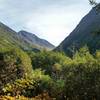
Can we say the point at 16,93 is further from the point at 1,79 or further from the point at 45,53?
the point at 45,53

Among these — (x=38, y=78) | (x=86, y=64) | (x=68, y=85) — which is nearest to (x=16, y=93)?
(x=68, y=85)

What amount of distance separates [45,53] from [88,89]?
4278 inches

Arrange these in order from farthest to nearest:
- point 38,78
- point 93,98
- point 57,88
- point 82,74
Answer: point 38,78 → point 57,88 → point 82,74 → point 93,98

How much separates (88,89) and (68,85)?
3.51 m

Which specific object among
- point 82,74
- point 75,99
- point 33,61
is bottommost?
point 75,99

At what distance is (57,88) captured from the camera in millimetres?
43156

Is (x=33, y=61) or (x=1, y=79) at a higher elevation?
(x=33, y=61)

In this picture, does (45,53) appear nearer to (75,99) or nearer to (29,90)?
(29,90)

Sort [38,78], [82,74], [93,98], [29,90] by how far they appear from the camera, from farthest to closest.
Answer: [38,78], [29,90], [82,74], [93,98]

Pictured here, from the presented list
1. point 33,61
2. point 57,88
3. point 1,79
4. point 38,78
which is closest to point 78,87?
Result: point 57,88

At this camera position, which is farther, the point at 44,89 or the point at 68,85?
the point at 44,89

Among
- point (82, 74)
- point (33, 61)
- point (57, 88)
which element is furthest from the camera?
point (33, 61)

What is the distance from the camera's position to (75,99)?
124 feet

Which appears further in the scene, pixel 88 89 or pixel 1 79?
pixel 1 79
